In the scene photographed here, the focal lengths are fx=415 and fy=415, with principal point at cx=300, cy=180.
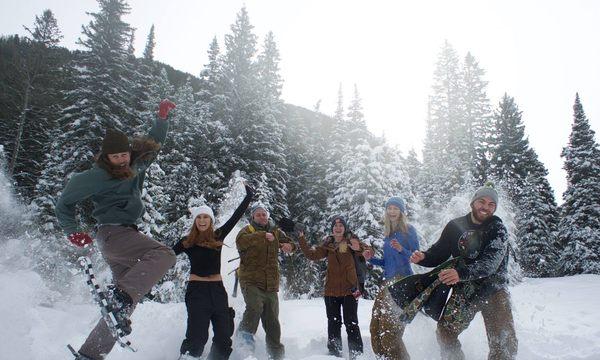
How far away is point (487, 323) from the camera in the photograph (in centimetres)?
489

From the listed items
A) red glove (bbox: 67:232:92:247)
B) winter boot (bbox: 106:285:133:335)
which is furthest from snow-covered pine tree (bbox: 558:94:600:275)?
red glove (bbox: 67:232:92:247)

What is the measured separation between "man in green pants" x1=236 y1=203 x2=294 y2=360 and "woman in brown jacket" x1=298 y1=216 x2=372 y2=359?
0.69 m

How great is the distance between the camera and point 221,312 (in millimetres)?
5750

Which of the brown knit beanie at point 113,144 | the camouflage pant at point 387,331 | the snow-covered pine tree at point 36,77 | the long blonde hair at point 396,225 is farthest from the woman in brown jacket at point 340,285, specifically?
the snow-covered pine tree at point 36,77

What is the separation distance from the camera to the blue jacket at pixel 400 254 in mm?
6406

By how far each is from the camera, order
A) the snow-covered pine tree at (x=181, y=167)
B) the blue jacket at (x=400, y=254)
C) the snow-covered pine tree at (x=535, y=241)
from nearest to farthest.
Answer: the blue jacket at (x=400, y=254) < the snow-covered pine tree at (x=181, y=167) < the snow-covered pine tree at (x=535, y=241)

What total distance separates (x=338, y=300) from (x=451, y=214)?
65.8 feet

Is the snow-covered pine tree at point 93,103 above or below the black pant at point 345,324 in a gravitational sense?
above

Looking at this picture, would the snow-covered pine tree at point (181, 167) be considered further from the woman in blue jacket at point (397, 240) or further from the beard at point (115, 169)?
the beard at point (115, 169)

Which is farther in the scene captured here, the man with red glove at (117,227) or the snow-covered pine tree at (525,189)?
the snow-covered pine tree at (525,189)

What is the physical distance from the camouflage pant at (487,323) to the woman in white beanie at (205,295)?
2.88m

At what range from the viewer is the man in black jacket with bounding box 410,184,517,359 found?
471 centimetres

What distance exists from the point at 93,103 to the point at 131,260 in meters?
20.4

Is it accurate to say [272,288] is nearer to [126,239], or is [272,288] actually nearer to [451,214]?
[126,239]
